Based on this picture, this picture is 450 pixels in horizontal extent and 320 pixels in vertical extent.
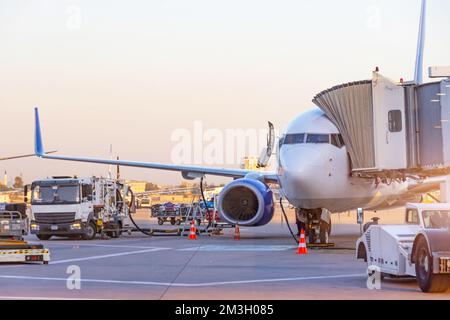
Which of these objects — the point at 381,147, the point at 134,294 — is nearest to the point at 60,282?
the point at 134,294

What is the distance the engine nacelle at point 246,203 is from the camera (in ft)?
88.2

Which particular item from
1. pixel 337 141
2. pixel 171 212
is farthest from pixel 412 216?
pixel 171 212

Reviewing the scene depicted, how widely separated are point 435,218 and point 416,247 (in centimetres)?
162

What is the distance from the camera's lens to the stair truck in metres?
28.0

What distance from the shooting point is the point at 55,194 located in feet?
92.9

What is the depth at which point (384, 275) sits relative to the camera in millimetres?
14367

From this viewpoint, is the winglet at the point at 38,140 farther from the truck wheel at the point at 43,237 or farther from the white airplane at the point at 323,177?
the white airplane at the point at 323,177

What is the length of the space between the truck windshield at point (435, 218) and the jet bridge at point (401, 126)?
6.86 feet

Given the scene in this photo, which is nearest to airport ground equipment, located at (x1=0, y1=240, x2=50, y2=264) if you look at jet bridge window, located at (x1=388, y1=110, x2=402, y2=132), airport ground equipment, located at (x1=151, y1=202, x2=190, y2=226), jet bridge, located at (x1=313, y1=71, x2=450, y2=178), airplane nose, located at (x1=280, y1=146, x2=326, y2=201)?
airplane nose, located at (x1=280, y1=146, x2=326, y2=201)

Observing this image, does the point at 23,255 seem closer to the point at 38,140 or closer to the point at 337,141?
the point at 337,141

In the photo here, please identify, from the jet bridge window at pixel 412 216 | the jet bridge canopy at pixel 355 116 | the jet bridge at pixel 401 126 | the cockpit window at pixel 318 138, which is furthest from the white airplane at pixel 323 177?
the jet bridge window at pixel 412 216

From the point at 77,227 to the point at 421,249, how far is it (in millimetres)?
17588

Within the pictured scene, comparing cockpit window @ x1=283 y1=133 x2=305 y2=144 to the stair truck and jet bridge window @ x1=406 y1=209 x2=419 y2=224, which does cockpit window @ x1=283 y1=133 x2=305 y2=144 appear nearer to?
jet bridge window @ x1=406 y1=209 x2=419 y2=224
